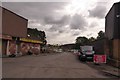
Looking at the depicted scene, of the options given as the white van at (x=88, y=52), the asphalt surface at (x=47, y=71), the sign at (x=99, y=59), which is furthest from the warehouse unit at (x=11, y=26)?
the sign at (x=99, y=59)

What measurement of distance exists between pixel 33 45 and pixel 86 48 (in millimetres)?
34317

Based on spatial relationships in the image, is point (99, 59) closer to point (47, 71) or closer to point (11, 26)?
point (47, 71)

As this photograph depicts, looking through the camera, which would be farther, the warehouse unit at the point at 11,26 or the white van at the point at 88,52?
the warehouse unit at the point at 11,26

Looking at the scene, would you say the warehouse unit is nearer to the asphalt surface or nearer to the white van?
the white van

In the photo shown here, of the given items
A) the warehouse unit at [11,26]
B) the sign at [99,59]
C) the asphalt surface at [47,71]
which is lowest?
the asphalt surface at [47,71]

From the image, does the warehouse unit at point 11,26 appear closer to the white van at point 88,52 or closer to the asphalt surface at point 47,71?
the white van at point 88,52

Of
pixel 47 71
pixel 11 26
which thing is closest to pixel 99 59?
pixel 47 71

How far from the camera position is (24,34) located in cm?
5581

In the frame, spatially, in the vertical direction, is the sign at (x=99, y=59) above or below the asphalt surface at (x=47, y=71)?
above

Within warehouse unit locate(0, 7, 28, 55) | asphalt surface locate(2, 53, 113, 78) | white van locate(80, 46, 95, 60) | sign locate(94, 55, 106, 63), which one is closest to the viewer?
asphalt surface locate(2, 53, 113, 78)

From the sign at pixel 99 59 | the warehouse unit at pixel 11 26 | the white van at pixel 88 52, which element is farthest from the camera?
the warehouse unit at pixel 11 26

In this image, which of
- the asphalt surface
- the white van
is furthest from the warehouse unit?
the asphalt surface

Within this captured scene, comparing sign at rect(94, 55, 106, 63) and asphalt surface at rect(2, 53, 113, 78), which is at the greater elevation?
sign at rect(94, 55, 106, 63)

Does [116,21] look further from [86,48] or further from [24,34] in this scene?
[24,34]
